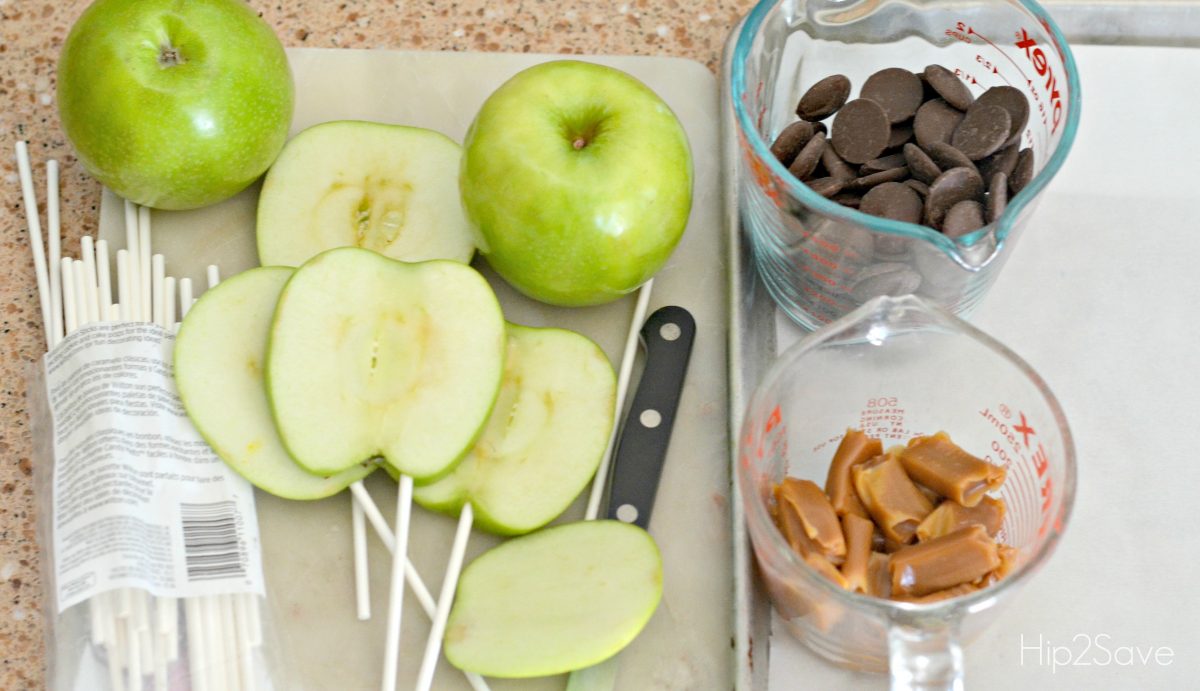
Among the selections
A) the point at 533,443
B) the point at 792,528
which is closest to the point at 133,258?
the point at 533,443

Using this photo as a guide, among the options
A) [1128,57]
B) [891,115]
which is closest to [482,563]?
[891,115]

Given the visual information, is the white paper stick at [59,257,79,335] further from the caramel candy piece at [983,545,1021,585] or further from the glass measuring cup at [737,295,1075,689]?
the caramel candy piece at [983,545,1021,585]

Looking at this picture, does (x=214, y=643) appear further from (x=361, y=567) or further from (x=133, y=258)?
(x=133, y=258)

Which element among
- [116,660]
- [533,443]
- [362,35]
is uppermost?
[362,35]

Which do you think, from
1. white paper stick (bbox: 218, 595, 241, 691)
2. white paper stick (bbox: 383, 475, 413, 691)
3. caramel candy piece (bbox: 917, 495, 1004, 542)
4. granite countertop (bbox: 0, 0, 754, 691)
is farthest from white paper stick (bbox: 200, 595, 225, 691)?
caramel candy piece (bbox: 917, 495, 1004, 542)

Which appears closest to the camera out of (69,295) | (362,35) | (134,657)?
(134,657)

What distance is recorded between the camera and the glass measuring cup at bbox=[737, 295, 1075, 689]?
648 millimetres

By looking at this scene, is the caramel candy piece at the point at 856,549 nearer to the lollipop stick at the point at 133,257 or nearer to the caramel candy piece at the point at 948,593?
the caramel candy piece at the point at 948,593

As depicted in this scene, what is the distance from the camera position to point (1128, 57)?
39.0 inches

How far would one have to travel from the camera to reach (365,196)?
0.90 m

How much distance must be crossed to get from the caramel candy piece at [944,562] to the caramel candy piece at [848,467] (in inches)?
1.8

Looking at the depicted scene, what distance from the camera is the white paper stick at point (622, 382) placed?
32.2 inches

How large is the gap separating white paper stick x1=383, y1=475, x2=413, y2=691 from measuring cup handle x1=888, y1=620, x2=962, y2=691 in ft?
1.02

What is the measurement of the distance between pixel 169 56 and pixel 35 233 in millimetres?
183
